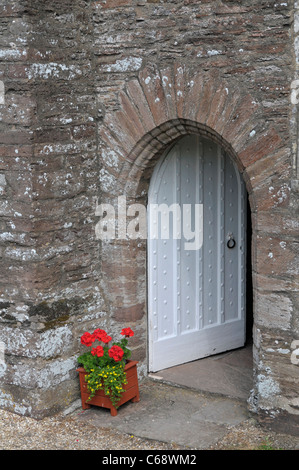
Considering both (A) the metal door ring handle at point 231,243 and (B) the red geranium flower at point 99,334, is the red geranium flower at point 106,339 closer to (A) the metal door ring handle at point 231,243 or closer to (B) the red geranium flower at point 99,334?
(B) the red geranium flower at point 99,334

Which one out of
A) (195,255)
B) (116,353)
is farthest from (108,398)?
(195,255)

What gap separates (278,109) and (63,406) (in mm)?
2863

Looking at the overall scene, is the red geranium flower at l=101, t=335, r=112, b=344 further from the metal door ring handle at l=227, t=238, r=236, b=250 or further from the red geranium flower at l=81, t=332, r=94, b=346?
the metal door ring handle at l=227, t=238, r=236, b=250

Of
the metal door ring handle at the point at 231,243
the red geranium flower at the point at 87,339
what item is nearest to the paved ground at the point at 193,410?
the red geranium flower at the point at 87,339

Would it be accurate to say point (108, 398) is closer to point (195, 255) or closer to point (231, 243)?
point (195, 255)

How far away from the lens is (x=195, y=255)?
629cm

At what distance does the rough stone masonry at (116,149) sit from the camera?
4.71 meters

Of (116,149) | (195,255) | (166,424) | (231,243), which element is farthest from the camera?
(231,243)

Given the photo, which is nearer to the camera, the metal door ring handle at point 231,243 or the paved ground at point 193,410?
the paved ground at point 193,410

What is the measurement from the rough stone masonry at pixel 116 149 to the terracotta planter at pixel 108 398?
129 millimetres

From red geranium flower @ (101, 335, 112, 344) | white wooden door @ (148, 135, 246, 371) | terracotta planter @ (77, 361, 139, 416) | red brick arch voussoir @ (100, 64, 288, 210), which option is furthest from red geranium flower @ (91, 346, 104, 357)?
red brick arch voussoir @ (100, 64, 288, 210)

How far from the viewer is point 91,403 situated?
5461mm

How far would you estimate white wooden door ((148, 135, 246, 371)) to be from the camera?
19.6ft

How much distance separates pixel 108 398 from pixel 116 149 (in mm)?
2004
